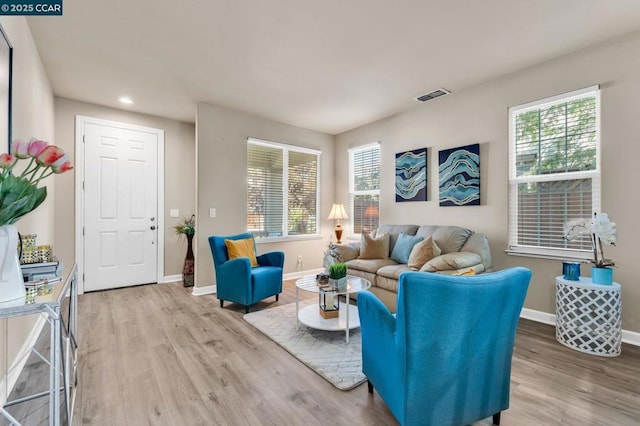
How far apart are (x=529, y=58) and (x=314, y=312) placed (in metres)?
3.30

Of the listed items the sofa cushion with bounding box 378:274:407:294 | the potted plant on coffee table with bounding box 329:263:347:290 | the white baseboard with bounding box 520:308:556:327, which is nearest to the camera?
the potted plant on coffee table with bounding box 329:263:347:290

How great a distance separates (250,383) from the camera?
6.47 ft

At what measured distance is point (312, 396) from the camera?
183 cm

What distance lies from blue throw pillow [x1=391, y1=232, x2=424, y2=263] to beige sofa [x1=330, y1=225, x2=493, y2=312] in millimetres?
70

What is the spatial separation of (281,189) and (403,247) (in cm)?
232

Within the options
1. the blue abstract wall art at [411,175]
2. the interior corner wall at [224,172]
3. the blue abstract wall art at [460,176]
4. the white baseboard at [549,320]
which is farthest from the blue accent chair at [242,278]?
the white baseboard at [549,320]

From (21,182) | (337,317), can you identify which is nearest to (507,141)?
(337,317)

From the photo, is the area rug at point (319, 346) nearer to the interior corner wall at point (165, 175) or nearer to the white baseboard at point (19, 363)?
the white baseboard at point (19, 363)

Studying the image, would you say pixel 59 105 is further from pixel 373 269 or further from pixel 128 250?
pixel 373 269

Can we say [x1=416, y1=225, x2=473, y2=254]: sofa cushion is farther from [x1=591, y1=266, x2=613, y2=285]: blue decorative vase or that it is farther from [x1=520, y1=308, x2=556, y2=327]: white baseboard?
[x1=591, y1=266, x2=613, y2=285]: blue decorative vase

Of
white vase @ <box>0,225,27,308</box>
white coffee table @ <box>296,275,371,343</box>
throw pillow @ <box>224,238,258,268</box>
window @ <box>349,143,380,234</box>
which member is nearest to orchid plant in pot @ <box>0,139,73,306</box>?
white vase @ <box>0,225,27,308</box>

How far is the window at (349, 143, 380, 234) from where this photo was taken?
489 centimetres

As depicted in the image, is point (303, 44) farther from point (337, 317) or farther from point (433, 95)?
point (337, 317)

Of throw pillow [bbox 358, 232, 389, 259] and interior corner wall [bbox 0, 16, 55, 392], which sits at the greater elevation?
interior corner wall [bbox 0, 16, 55, 392]
